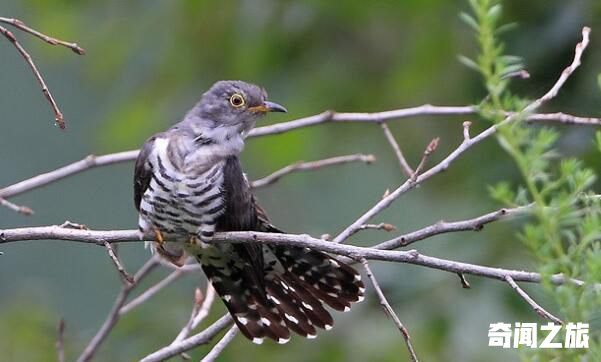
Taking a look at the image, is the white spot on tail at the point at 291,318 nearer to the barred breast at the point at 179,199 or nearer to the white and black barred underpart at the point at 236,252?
the white and black barred underpart at the point at 236,252

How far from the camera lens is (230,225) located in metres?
3.39

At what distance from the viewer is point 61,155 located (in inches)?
342

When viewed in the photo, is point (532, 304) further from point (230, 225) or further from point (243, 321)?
point (243, 321)

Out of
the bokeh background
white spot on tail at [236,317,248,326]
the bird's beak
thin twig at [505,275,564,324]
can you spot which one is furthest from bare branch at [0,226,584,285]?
the bokeh background

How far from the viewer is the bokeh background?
15.5ft

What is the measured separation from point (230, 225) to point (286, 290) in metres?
0.37

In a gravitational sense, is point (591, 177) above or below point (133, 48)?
below

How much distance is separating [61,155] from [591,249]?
7466 millimetres

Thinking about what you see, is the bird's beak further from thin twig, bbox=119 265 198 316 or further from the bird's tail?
thin twig, bbox=119 265 198 316

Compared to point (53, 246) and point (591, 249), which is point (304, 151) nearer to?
point (591, 249)

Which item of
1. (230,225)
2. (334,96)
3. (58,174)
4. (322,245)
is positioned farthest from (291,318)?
(334,96)

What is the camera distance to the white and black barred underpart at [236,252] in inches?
131

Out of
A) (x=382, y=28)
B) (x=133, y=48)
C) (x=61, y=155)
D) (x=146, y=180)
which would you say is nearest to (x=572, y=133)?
(x=382, y=28)

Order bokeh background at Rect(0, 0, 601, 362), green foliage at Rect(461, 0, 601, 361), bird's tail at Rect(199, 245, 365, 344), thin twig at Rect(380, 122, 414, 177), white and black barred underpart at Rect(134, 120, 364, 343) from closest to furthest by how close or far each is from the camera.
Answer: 1. green foliage at Rect(461, 0, 601, 361)
2. thin twig at Rect(380, 122, 414, 177)
3. white and black barred underpart at Rect(134, 120, 364, 343)
4. bird's tail at Rect(199, 245, 365, 344)
5. bokeh background at Rect(0, 0, 601, 362)
